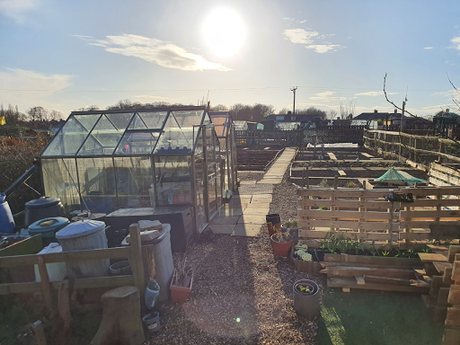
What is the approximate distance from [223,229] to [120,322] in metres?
4.08

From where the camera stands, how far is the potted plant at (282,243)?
5586 mm

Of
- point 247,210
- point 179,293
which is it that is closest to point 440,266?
point 179,293

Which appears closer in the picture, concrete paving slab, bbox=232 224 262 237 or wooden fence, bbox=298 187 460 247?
wooden fence, bbox=298 187 460 247

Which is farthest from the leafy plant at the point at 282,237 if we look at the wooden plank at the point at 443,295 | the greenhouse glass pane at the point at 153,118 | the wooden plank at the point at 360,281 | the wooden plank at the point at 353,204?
the greenhouse glass pane at the point at 153,118

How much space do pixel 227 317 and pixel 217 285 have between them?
823 mm

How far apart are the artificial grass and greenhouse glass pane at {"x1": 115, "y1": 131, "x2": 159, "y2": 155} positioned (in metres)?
5.16

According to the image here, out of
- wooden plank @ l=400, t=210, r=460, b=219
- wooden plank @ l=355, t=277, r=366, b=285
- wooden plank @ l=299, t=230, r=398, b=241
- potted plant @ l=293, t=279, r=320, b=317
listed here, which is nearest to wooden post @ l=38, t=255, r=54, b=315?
potted plant @ l=293, t=279, r=320, b=317

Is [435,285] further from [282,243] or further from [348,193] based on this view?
[282,243]

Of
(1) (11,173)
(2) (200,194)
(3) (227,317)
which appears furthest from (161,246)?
(1) (11,173)

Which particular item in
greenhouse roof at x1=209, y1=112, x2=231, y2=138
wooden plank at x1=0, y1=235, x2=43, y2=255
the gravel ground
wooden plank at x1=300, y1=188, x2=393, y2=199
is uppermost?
greenhouse roof at x1=209, y1=112, x2=231, y2=138

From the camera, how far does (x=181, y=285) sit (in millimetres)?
4504

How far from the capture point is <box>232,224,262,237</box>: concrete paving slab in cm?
697

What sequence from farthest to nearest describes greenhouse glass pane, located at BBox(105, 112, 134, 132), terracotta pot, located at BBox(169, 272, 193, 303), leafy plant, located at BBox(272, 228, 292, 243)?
greenhouse glass pane, located at BBox(105, 112, 134, 132), leafy plant, located at BBox(272, 228, 292, 243), terracotta pot, located at BBox(169, 272, 193, 303)

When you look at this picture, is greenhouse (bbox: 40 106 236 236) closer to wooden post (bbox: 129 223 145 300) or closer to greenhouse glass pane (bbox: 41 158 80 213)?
greenhouse glass pane (bbox: 41 158 80 213)
